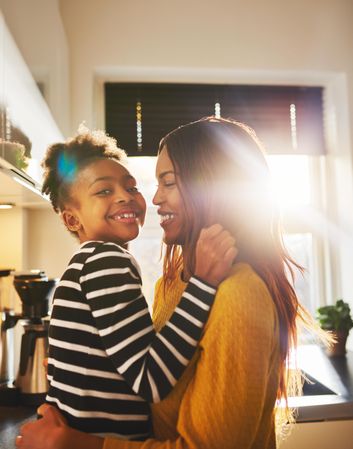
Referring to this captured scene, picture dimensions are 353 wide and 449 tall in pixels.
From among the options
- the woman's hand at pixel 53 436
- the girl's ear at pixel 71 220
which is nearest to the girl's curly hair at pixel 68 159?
the girl's ear at pixel 71 220

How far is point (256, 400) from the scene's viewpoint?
735 mm

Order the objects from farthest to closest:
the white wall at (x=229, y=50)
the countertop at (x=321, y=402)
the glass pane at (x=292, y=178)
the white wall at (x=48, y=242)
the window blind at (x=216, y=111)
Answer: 1. the glass pane at (x=292, y=178)
2. the window blind at (x=216, y=111)
3. the white wall at (x=229, y=50)
4. the white wall at (x=48, y=242)
5. the countertop at (x=321, y=402)

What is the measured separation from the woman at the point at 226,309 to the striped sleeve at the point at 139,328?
0.11 feet

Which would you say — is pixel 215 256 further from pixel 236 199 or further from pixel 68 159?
pixel 68 159

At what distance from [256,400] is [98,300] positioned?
1.10ft

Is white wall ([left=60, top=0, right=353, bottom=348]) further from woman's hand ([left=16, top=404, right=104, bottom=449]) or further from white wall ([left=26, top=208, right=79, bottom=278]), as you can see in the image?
woman's hand ([left=16, top=404, right=104, bottom=449])

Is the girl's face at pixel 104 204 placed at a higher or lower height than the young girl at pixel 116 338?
higher

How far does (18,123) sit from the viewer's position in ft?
3.54

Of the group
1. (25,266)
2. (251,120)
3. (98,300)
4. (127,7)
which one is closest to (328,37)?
(251,120)

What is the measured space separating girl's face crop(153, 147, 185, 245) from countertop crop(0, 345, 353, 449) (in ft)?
2.33

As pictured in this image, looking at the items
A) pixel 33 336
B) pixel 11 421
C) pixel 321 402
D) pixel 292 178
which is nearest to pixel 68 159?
pixel 33 336

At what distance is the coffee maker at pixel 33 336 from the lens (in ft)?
4.86

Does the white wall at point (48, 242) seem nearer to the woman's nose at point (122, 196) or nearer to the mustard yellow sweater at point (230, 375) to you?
the woman's nose at point (122, 196)

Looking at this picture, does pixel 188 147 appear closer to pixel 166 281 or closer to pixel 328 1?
pixel 166 281
